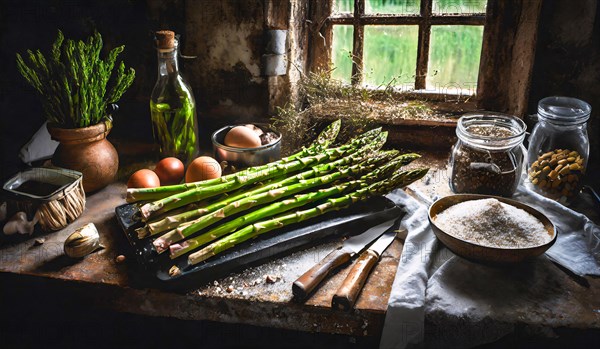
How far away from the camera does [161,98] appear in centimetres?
172

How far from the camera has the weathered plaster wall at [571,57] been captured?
1628mm

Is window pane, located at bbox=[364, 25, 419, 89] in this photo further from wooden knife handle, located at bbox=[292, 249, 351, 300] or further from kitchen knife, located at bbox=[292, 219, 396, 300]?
wooden knife handle, located at bbox=[292, 249, 351, 300]

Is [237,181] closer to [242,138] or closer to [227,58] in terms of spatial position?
[242,138]

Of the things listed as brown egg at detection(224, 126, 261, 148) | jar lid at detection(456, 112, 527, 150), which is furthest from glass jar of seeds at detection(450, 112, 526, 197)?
brown egg at detection(224, 126, 261, 148)

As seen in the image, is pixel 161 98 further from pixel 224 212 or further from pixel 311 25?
pixel 311 25

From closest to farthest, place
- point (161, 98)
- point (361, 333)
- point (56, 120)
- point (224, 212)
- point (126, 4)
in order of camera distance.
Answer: point (361, 333)
point (224, 212)
point (56, 120)
point (161, 98)
point (126, 4)

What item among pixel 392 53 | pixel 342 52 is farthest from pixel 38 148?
pixel 392 53

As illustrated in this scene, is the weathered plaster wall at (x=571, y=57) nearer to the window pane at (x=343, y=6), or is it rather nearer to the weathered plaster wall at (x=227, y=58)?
the window pane at (x=343, y=6)

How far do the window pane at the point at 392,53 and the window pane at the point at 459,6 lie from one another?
0.12 metres

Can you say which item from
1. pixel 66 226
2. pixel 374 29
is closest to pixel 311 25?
pixel 374 29

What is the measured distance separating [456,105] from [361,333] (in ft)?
3.83

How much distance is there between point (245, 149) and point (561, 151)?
100 cm

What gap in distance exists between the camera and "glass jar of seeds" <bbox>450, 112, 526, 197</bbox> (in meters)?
1.48

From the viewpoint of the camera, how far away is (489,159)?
150 centimetres
